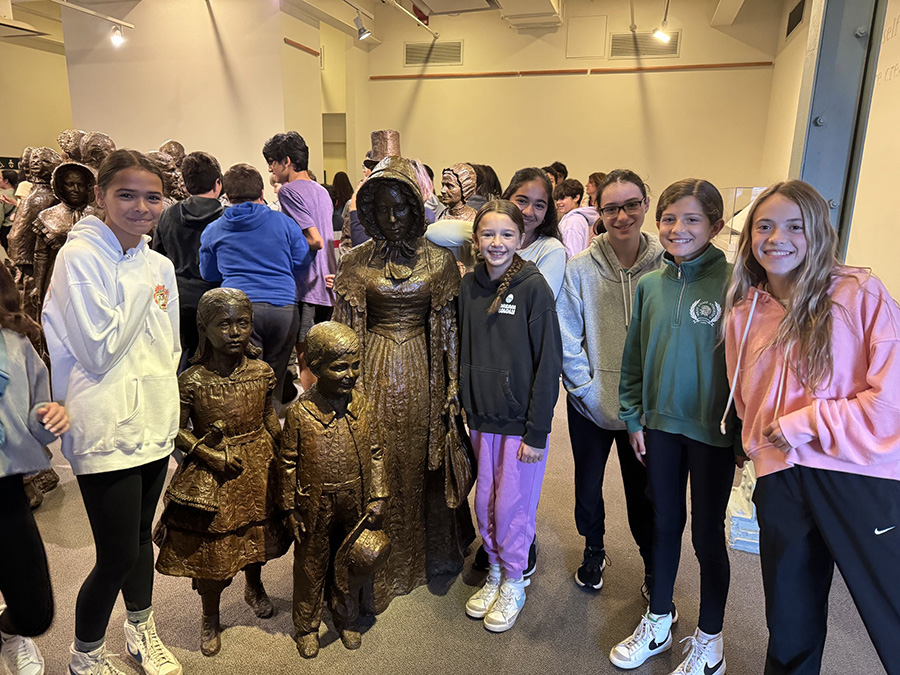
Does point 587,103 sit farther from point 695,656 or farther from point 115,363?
point 115,363

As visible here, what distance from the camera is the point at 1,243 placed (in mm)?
6234

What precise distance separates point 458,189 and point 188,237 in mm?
1736

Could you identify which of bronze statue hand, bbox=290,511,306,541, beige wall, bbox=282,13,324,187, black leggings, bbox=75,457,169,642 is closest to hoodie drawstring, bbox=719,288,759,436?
bronze statue hand, bbox=290,511,306,541

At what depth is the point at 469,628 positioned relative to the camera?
2.39 metres

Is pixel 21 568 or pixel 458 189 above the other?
pixel 458 189

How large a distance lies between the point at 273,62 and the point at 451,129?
12.3 feet

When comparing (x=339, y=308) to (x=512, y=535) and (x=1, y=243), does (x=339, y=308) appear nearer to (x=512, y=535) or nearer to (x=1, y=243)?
(x=512, y=535)

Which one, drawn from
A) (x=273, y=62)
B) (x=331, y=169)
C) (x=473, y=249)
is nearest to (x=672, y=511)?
(x=473, y=249)

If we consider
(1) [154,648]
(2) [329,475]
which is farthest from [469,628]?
(1) [154,648]

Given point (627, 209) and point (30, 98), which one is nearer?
point (627, 209)

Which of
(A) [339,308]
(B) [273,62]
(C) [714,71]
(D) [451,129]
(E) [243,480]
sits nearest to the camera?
(E) [243,480]

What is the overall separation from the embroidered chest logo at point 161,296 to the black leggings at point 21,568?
2.03ft

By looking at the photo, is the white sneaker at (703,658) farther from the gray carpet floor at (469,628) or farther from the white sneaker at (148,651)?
the white sneaker at (148,651)

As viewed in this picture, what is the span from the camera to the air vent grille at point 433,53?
9.89m
